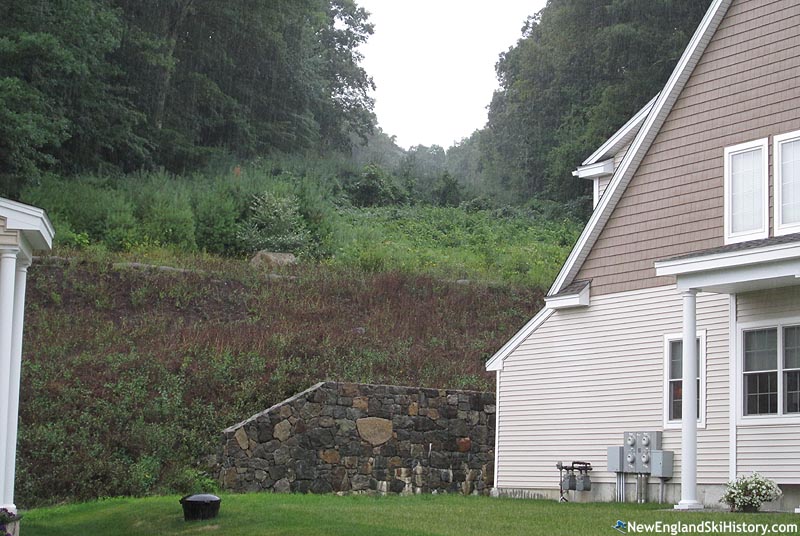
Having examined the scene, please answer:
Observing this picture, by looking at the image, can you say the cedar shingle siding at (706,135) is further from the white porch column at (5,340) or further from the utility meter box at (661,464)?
the white porch column at (5,340)

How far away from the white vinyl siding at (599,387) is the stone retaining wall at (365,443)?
2.07 m

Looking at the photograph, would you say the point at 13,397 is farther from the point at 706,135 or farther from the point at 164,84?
the point at 164,84

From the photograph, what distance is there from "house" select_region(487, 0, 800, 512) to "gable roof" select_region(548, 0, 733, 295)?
3 cm

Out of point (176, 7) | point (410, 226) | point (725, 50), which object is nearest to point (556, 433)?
point (725, 50)

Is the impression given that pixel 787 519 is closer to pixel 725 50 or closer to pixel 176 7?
pixel 725 50

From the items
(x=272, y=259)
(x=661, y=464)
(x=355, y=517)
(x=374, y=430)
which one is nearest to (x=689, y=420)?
(x=661, y=464)

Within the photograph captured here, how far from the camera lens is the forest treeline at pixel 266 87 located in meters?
32.0

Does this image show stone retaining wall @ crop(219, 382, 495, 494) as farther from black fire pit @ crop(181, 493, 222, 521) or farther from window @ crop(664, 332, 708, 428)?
window @ crop(664, 332, 708, 428)

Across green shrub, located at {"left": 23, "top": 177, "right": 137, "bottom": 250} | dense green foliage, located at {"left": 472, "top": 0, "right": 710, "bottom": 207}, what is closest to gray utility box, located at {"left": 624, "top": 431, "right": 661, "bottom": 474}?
green shrub, located at {"left": 23, "top": 177, "right": 137, "bottom": 250}

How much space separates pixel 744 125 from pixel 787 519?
5.80 m

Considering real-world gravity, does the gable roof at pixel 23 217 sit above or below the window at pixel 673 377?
above

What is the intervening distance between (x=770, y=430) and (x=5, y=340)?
1007cm

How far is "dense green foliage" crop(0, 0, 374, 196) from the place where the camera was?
3109cm

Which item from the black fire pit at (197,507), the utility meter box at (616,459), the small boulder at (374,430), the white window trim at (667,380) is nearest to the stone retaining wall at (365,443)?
the small boulder at (374,430)
